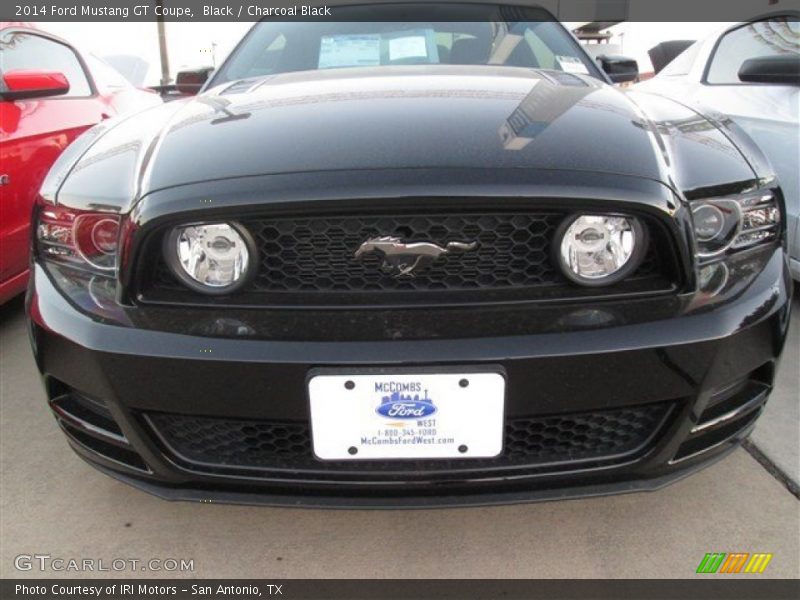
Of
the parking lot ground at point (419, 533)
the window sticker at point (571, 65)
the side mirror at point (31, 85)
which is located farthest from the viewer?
the side mirror at point (31, 85)

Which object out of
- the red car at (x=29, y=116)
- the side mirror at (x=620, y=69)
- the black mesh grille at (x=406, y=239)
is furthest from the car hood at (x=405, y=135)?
the side mirror at (x=620, y=69)

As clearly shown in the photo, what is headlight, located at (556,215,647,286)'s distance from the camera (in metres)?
1.32

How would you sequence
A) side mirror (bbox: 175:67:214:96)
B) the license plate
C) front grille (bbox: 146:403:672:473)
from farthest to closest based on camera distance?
side mirror (bbox: 175:67:214:96) < front grille (bbox: 146:403:672:473) < the license plate

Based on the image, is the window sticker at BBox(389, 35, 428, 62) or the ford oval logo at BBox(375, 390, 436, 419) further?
the window sticker at BBox(389, 35, 428, 62)

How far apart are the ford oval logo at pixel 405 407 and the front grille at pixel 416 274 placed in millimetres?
190

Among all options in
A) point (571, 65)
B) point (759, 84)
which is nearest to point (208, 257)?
point (571, 65)

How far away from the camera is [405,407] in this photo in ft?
4.08

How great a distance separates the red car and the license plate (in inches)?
58.1

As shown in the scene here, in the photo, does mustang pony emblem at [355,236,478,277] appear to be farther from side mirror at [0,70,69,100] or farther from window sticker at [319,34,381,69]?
side mirror at [0,70,69,100]

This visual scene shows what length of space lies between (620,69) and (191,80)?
1.71 metres

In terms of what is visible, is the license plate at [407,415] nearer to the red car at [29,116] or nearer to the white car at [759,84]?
the white car at [759,84]

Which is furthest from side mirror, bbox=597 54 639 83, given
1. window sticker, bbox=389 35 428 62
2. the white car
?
window sticker, bbox=389 35 428 62

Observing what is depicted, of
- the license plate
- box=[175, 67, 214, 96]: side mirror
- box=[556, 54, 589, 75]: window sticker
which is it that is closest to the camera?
the license plate

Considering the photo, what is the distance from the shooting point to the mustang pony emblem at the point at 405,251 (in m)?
1.27
